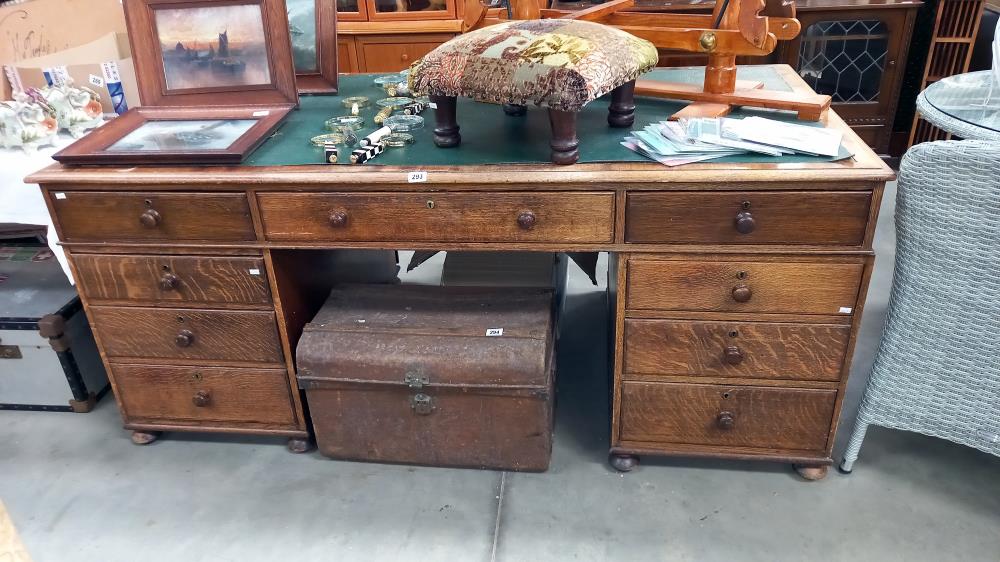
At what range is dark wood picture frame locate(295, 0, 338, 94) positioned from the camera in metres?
1.96

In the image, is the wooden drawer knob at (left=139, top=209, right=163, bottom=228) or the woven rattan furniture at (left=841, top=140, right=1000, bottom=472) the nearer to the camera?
the woven rattan furniture at (left=841, top=140, right=1000, bottom=472)

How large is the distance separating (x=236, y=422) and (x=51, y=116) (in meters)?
1.20

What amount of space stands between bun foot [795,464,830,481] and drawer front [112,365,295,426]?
1322mm

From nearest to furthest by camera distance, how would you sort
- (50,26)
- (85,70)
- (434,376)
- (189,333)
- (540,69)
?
(540,69) < (434,376) < (189,333) < (85,70) < (50,26)

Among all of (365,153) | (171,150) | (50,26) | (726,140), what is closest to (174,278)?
(171,150)

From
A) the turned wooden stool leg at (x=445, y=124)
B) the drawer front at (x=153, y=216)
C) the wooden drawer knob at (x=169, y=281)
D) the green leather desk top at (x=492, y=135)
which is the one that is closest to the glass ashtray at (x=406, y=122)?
the green leather desk top at (x=492, y=135)

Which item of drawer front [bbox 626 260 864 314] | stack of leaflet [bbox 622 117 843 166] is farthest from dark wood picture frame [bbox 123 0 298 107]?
drawer front [bbox 626 260 864 314]

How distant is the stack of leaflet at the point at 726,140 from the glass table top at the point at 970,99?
438 millimetres

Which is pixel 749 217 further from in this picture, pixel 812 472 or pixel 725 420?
pixel 812 472

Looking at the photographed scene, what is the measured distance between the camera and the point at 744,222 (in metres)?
1.45

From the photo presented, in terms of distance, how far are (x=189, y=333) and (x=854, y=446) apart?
169 centimetres

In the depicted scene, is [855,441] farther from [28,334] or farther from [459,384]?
[28,334]

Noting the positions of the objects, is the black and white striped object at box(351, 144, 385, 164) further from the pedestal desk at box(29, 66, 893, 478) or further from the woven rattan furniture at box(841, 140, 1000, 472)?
the woven rattan furniture at box(841, 140, 1000, 472)

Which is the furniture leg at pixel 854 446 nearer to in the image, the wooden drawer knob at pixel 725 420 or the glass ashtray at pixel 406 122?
the wooden drawer knob at pixel 725 420
